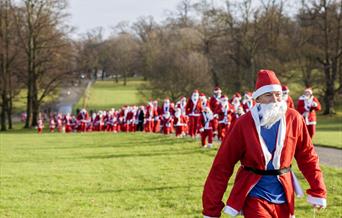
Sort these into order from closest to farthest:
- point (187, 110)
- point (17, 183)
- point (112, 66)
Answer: point (17, 183)
point (187, 110)
point (112, 66)

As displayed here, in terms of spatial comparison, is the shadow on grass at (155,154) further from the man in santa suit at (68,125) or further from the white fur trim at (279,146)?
the man in santa suit at (68,125)

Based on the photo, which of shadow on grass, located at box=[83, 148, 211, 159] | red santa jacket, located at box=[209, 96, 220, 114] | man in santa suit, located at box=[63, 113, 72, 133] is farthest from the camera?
man in santa suit, located at box=[63, 113, 72, 133]

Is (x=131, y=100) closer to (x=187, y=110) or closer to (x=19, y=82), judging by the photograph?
(x=19, y=82)

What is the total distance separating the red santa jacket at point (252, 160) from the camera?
15.8 ft

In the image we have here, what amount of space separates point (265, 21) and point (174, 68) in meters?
11.3

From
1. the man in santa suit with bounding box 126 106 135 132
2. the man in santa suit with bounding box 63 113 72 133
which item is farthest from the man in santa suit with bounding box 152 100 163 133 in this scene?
the man in santa suit with bounding box 63 113 72 133

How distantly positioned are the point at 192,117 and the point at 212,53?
41.7 meters

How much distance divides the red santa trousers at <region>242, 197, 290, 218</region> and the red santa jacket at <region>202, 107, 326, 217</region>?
58 millimetres

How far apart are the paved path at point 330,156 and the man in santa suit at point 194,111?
5.31m

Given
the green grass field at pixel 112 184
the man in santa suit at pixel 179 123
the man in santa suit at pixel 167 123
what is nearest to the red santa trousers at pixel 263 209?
the green grass field at pixel 112 184

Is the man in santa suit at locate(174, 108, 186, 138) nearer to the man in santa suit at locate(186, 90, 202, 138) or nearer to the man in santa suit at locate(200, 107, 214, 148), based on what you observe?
the man in santa suit at locate(186, 90, 202, 138)

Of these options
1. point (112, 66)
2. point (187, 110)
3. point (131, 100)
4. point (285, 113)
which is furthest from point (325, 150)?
point (112, 66)

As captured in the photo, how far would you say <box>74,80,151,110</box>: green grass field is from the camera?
2840 inches

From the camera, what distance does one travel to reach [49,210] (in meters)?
8.97
